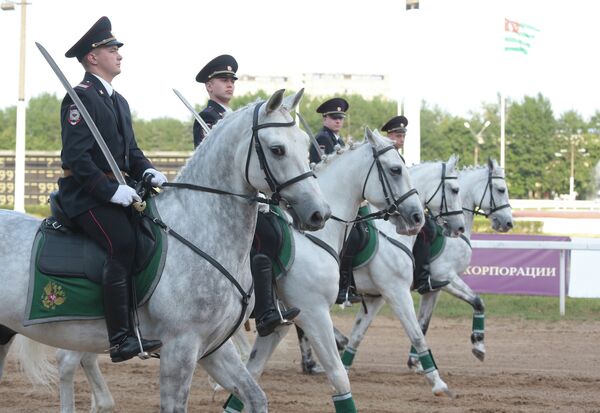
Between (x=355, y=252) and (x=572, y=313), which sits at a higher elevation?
(x=355, y=252)

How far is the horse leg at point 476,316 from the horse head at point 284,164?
697 cm

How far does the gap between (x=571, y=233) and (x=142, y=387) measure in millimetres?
32578

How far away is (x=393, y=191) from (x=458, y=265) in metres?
3.98

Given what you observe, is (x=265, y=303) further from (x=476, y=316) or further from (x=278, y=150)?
(x=476, y=316)

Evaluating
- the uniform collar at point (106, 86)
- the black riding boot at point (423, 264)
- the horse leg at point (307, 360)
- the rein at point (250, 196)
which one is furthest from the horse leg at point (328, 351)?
the black riding boot at point (423, 264)

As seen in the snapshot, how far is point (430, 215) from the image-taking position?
1251 centimetres

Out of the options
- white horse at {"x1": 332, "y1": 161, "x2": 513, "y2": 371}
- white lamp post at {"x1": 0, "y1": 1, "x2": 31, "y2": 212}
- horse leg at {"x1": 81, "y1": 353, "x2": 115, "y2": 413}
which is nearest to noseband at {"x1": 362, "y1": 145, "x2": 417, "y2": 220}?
white horse at {"x1": 332, "y1": 161, "x2": 513, "y2": 371}

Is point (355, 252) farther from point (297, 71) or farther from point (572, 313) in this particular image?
point (297, 71)

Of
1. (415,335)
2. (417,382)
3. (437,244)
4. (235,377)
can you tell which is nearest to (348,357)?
(417,382)

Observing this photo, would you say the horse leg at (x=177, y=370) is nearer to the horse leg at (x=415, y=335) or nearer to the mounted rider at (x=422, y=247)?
the horse leg at (x=415, y=335)

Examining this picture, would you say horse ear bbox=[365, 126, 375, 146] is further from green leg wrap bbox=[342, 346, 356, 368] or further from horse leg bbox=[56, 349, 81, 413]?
horse leg bbox=[56, 349, 81, 413]

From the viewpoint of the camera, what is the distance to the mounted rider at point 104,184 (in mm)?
6168

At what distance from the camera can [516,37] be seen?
56.7 metres

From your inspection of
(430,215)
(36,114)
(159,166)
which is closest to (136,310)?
(430,215)
